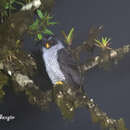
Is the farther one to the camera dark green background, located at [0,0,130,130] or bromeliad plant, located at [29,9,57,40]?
dark green background, located at [0,0,130,130]

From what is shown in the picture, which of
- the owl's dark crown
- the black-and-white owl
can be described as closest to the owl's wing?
the black-and-white owl

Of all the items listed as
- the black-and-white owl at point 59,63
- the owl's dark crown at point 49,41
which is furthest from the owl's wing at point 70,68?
the owl's dark crown at point 49,41

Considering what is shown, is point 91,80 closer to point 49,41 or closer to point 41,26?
point 49,41

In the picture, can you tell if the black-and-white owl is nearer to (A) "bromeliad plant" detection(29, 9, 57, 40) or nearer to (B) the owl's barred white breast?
(B) the owl's barred white breast

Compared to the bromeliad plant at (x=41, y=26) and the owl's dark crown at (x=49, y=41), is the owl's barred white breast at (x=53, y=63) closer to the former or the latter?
the owl's dark crown at (x=49, y=41)

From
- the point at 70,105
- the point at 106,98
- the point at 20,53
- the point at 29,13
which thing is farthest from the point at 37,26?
the point at 106,98

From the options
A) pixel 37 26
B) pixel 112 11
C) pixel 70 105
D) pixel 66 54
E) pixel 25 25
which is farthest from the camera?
pixel 112 11

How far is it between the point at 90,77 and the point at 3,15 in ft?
2.13

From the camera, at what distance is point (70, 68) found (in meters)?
1.57

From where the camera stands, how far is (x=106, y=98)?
1657mm

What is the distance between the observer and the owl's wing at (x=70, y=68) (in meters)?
1.56

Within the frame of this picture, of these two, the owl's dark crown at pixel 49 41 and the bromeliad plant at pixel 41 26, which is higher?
the bromeliad plant at pixel 41 26

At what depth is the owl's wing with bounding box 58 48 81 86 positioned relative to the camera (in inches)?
61.4

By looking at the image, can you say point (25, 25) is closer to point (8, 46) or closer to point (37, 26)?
point (8, 46)
